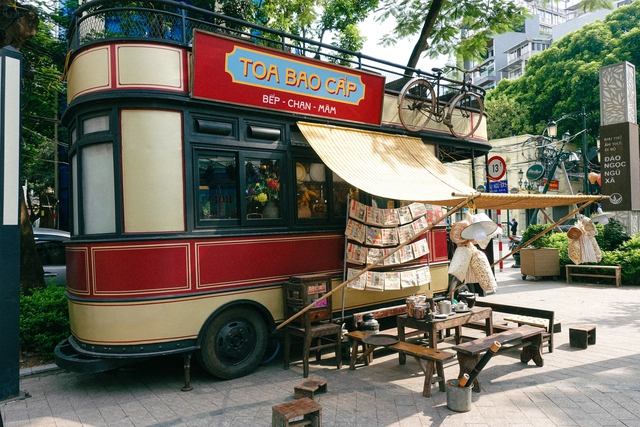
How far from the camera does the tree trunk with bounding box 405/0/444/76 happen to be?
11961 millimetres

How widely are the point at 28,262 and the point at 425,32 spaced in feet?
35.0

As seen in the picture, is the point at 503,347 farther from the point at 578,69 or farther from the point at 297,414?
the point at 578,69

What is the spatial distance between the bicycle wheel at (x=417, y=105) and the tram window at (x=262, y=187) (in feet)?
9.26

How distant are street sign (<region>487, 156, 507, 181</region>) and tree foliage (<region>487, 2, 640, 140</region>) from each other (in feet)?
74.7

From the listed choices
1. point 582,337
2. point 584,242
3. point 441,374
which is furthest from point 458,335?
point 584,242

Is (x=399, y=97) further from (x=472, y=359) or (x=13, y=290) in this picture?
(x=13, y=290)

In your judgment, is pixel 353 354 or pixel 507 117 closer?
pixel 353 354

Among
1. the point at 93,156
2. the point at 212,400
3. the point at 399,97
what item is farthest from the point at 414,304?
the point at 93,156

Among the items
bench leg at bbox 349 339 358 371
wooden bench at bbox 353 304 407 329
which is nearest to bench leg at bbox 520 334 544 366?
wooden bench at bbox 353 304 407 329

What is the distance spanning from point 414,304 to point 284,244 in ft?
6.52

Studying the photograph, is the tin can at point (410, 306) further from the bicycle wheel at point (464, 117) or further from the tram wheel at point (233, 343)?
the bicycle wheel at point (464, 117)

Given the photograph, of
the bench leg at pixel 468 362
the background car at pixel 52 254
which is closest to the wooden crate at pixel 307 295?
the bench leg at pixel 468 362

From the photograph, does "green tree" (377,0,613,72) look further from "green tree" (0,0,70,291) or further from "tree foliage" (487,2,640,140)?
"tree foliage" (487,2,640,140)

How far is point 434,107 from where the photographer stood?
8742mm
